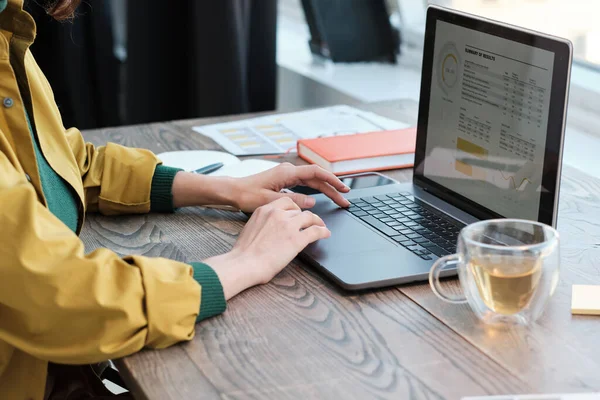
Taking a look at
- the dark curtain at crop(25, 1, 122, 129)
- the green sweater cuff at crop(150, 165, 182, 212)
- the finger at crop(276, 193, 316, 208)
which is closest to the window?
the finger at crop(276, 193, 316, 208)

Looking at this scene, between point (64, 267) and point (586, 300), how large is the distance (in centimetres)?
58

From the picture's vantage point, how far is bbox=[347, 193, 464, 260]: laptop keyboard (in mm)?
1130

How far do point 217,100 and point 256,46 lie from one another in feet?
0.65

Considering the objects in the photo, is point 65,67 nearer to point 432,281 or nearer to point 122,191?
point 122,191

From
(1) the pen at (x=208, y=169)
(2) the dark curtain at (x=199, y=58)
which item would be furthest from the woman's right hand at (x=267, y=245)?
(2) the dark curtain at (x=199, y=58)

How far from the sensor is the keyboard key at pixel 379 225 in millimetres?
1182

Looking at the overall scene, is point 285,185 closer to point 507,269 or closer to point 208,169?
point 208,169

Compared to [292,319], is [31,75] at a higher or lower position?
higher

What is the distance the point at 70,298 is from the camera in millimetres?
887

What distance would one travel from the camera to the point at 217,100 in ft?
8.01

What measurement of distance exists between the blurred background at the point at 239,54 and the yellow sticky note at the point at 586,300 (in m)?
1.18

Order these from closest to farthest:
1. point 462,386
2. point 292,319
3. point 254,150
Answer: point 462,386 < point 292,319 < point 254,150

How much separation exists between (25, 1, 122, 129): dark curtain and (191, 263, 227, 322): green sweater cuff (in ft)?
6.35

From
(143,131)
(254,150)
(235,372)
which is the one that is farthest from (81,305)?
(143,131)
